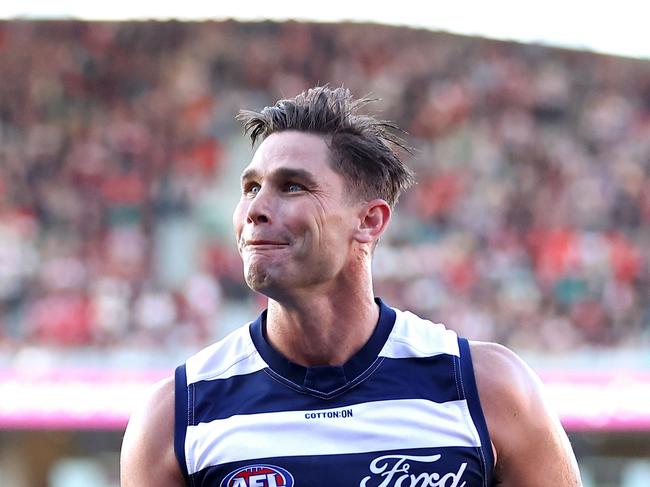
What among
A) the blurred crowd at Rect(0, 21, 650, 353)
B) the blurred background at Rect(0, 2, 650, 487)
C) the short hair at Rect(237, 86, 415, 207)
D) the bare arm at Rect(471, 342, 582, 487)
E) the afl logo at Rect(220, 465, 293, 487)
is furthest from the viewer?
the blurred crowd at Rect(0, 21, 650, 353)

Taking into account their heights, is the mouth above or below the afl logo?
above

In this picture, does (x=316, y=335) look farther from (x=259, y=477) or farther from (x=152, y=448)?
(x=152, y=448)

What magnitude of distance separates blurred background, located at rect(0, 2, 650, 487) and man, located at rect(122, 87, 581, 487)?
7.11 meters

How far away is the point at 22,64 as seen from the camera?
642 inches

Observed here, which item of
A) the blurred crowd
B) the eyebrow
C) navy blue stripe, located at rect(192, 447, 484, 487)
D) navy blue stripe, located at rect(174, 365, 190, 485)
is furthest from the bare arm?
the blurred crowd

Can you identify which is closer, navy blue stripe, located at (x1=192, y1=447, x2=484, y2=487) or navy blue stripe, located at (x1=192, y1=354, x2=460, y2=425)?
navy blue stripe, located at (x1=192, y1=447, x2=484, y2=487)

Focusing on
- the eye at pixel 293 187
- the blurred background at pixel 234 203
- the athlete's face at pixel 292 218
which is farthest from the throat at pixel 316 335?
the blurred background at pixel 234 203

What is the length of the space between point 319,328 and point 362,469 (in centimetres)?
44

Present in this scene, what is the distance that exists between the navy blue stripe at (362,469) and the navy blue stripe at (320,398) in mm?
153

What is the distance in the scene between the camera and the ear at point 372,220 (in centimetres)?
347

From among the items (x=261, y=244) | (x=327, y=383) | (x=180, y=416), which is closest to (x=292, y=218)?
(x=261, y=244)

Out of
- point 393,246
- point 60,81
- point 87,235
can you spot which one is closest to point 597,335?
point 393,246

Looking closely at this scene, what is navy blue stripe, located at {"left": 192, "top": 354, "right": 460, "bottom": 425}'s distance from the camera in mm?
3295

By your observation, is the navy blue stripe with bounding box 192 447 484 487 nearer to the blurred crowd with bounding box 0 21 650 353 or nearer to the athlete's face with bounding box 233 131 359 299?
the athlete's face with bounding box 233 131 359 299
